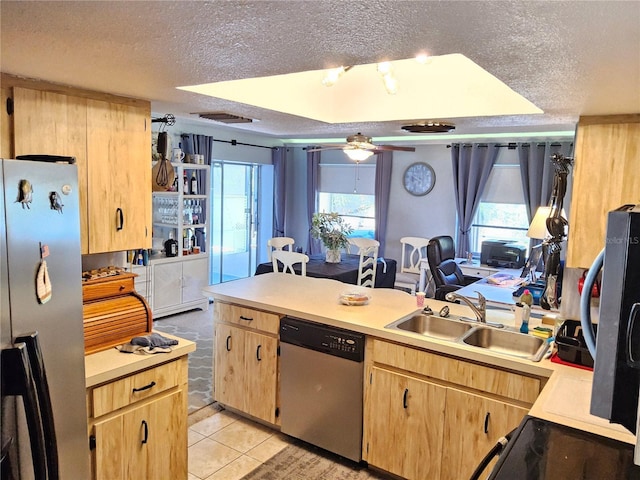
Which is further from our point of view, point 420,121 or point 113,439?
point 420,121

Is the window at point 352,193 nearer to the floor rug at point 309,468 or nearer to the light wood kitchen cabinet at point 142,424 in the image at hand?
the floor rug at point 309,468

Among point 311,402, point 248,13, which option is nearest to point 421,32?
point 248,13

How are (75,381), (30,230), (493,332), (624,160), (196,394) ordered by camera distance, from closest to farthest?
(30,230), (75,381), (624,160), (493,332), (196,394)

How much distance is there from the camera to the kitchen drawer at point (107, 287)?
7.72 ft

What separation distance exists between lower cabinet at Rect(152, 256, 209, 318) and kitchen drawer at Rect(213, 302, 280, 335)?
8.02 ft

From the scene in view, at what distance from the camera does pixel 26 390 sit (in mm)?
1357

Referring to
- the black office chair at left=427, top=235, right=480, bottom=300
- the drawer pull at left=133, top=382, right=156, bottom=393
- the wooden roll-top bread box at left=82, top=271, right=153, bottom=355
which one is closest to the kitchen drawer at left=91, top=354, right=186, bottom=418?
the drawer pull at left=133, top=382, right=156, bottom=393

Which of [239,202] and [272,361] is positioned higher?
[239,202]

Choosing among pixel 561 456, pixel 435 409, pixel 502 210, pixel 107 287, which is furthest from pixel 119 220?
pixel 502 210

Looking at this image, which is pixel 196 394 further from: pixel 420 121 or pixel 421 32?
pixel 421 32

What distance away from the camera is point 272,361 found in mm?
3273

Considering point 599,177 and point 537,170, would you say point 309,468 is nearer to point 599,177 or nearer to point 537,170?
point 599,177

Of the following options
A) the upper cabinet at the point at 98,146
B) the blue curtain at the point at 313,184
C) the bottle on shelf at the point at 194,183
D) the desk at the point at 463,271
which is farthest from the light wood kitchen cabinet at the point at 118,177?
the blue curtain at the point at 313,184

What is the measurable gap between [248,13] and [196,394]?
334 cm
